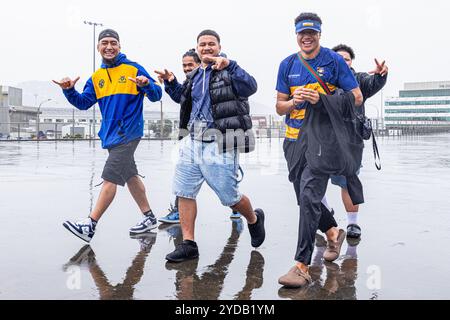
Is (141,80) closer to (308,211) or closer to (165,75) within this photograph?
(165,75)

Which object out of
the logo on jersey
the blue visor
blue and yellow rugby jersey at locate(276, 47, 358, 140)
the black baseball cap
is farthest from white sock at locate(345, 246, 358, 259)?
the black baseball cap

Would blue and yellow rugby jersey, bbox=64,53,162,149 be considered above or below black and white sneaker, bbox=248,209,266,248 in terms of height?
above

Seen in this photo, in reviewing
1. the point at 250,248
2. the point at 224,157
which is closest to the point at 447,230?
the point at 250,248

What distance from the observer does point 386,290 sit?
3.40 metres

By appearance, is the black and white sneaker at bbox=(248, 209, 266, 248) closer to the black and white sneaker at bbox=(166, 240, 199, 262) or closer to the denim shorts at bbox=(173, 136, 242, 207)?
the denim shorts at bbox=(173, 136, 242, 207)

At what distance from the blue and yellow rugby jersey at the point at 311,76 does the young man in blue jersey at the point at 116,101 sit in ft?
5.00

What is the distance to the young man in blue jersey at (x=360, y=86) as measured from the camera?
15.6ft

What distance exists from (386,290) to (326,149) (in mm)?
1033

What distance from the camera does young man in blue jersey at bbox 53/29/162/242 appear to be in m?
5.14

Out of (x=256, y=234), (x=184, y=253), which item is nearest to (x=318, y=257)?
(x=256, y=234)

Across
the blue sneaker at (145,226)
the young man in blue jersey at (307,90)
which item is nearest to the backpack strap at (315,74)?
the young man in blue jersey at (307,90)

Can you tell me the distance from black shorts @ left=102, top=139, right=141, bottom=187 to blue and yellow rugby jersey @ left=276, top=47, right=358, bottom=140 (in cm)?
179

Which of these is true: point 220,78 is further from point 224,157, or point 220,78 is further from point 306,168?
point 306,168

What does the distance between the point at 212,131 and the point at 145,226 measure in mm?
1468
